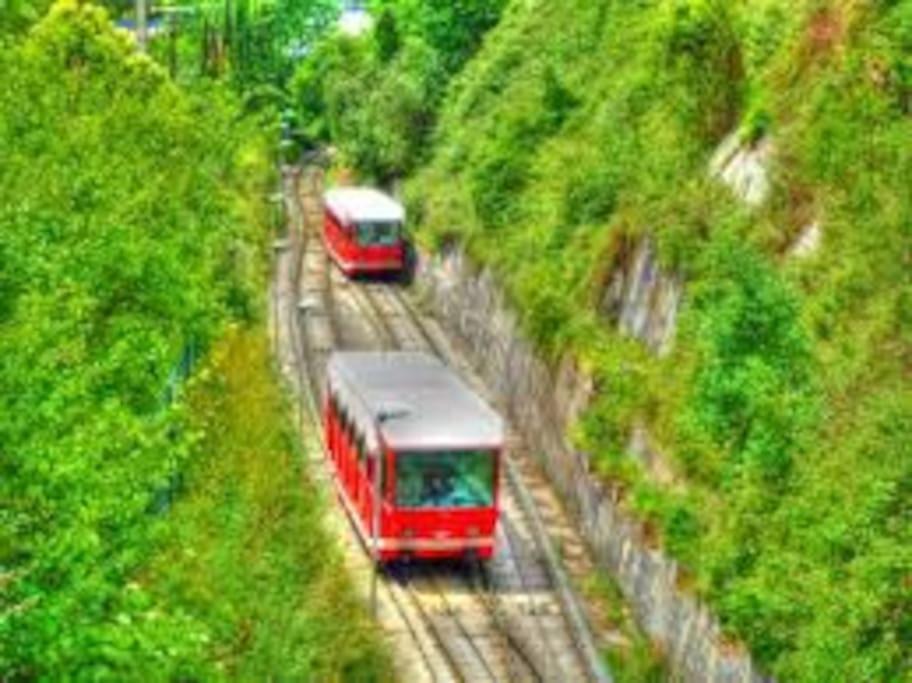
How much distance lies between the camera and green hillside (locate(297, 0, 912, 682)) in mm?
28594

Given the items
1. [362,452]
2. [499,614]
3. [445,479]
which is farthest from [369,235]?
[499,614]

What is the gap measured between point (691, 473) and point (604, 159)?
15610mm

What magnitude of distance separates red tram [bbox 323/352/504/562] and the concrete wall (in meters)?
2.96

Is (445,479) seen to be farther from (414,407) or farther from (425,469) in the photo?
(414,407)

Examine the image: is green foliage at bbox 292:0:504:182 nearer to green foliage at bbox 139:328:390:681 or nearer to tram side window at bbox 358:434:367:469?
green foliage at bbox 139:328:390:681

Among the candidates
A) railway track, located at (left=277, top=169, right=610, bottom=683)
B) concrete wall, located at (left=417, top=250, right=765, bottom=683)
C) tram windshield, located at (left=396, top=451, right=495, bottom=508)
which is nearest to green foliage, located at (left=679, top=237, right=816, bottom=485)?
concrete wall, located at (left=417, top=250, right=765, bottom=683)

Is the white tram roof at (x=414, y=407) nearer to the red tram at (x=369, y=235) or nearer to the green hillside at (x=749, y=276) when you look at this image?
the green hillside at (x=749, y=276)

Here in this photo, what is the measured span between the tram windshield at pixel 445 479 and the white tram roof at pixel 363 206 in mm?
31518

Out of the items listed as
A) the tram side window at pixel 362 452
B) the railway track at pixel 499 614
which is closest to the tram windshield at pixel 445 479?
the tram side window at pixel 362 452

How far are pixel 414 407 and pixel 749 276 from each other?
10.6 m

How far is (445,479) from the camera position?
1524 inches

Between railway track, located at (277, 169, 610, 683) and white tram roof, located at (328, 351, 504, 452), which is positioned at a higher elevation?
white tram roof, located at (328, 351, 504, 452)

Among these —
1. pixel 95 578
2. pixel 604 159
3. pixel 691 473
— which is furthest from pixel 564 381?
pixel 95 578

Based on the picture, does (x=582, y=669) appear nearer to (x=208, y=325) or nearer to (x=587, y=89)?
(x=208, y=325)
